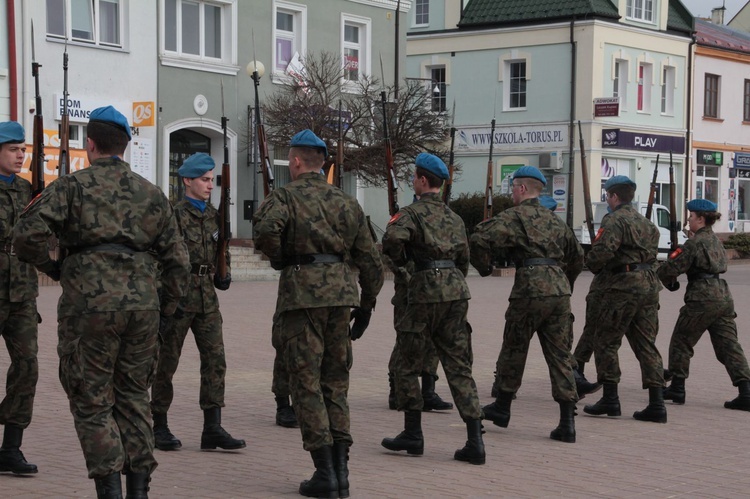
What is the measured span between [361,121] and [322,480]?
2182cm

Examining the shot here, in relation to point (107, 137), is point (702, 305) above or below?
below

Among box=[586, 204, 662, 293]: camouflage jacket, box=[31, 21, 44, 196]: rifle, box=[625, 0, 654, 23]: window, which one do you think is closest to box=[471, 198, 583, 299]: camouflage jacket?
box=[586, 204, 662, 293]: camouflage jacket

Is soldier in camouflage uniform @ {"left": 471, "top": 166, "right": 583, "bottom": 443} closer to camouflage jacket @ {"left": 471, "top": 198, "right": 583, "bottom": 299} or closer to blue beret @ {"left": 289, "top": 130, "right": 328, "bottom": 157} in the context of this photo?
camouflage jacket @ {"left": 471, "top": 198, "right": 583, "bottom": 299}

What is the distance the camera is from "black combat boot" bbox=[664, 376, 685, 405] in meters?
11.4

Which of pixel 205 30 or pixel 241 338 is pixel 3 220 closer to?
pixel 241 338

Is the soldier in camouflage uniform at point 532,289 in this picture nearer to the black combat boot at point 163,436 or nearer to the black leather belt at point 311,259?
the black leather belt at point 311,259

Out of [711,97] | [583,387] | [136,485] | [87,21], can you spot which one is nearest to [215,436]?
[136,485]

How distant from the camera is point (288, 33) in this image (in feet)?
103

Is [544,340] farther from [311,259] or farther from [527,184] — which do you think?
[311,259]

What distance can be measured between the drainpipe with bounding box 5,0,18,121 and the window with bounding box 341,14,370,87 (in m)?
9.78

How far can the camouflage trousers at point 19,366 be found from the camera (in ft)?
24.6

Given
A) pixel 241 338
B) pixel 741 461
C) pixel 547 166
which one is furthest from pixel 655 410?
pixel 547 166

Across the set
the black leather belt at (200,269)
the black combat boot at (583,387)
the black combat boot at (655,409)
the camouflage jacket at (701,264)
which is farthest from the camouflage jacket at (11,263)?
the camouflage jacket at (701,264)

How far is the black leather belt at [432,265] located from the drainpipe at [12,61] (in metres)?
18.0
